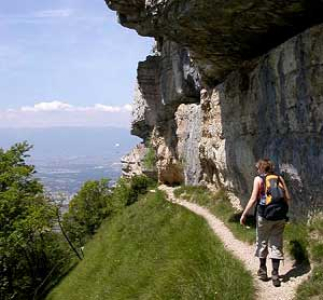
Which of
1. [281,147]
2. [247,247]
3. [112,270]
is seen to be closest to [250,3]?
[281,147]

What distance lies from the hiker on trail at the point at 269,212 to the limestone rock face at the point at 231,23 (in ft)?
17.8

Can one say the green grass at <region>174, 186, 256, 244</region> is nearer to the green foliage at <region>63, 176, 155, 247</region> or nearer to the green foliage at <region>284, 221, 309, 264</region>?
the green foliage at <region>284, 221, 309, 264</region>

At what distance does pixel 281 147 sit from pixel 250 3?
5.00m

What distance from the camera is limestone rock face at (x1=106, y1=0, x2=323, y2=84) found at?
1479cm

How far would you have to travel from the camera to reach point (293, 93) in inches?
594

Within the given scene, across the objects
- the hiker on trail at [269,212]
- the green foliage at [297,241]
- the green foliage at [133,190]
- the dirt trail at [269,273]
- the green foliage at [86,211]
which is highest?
the hiker on trail at [269,212]

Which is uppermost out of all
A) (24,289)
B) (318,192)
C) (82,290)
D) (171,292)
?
(318,192)

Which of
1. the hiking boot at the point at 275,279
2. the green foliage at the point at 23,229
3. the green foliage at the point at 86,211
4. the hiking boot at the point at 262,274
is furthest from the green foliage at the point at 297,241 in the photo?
the green foliage at the point at 86,211

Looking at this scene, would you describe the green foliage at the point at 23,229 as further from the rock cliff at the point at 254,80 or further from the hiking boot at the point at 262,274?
the hiking boot at the point at 262,274

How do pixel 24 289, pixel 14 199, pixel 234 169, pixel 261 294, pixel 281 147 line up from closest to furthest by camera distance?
1. pixel 261 294
2. pixel 281 147
3. pixel 234 169
4. pixel 14 199
5. pixel 24 289

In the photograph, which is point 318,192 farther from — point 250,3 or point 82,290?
point 82,290

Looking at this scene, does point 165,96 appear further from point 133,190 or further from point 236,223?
point 236,223

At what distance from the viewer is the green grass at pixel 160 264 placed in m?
12.6

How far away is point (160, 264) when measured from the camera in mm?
16344
